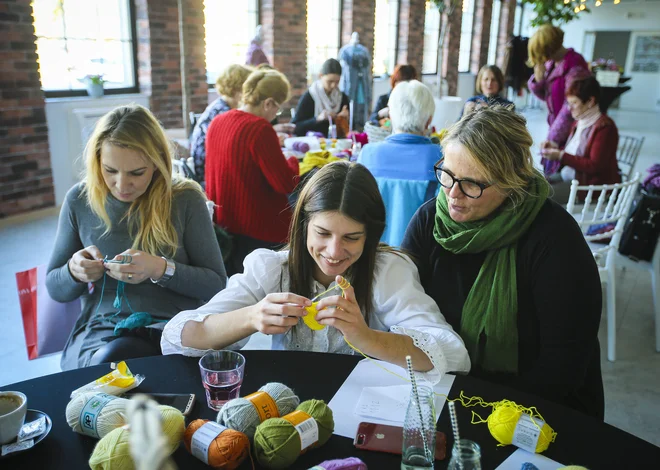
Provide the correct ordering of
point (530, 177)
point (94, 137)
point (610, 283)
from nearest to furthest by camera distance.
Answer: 1. point (530, 177)
2. point (94, 137)
3. point (610, 283)

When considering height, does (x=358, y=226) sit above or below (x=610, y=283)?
above

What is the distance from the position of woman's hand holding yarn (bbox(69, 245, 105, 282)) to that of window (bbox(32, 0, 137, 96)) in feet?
12.4

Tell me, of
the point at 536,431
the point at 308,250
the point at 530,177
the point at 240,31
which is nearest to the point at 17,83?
the point at 240,31

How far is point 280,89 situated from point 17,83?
2.70 meters

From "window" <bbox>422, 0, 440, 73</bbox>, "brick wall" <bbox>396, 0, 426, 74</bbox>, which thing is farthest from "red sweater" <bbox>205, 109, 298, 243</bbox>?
"window" <bbox>422, 0, 440, 73</bbox>

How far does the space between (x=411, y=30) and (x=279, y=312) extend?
9.81 m

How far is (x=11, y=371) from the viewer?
250 centimetres

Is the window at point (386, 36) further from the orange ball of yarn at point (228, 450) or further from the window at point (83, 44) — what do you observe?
the orange ball of yarn at point (228, 450)

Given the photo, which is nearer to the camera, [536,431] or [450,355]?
[536,431]

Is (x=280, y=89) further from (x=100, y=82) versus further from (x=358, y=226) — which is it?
(x=100, y=82)

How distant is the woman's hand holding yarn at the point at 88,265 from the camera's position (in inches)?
66.6

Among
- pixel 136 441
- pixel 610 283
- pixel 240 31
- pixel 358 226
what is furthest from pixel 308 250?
pixel 240 31

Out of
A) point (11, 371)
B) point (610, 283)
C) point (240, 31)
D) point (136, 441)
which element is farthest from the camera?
point (240, 31)

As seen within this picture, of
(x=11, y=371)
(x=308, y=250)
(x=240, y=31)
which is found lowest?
(x=11, y=371)
